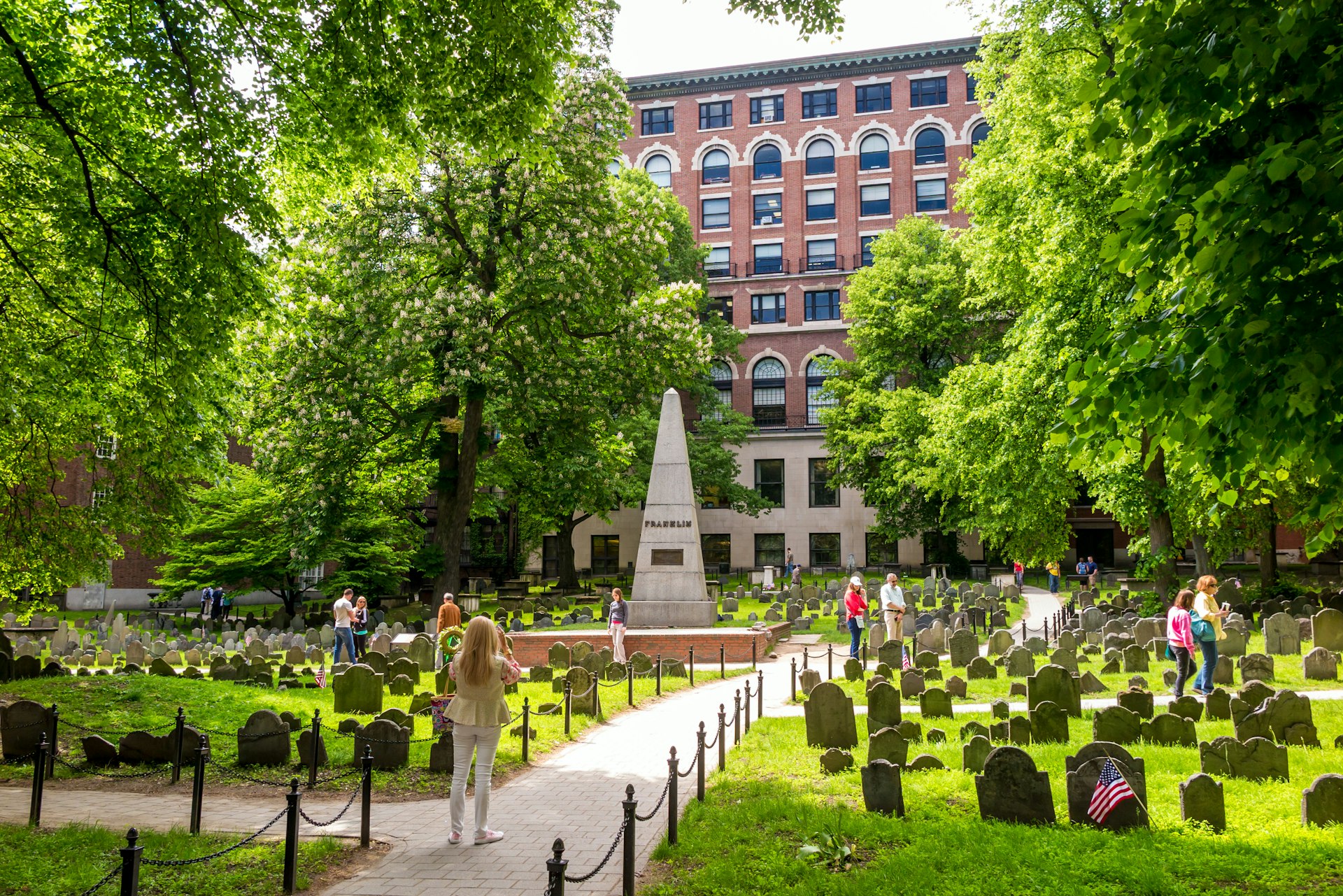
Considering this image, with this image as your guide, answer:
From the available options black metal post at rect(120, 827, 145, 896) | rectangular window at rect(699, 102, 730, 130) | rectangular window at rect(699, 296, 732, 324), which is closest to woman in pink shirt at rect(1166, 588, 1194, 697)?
black metal post at rect(120, 827, 145, 896)

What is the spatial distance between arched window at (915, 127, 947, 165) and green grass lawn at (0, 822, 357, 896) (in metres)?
51.9

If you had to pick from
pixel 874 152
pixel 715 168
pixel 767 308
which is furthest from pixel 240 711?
pixel 874 152

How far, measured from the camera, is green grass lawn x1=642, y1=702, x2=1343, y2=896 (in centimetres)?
643

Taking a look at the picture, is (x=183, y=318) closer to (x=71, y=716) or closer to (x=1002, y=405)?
(x=71, y=716)

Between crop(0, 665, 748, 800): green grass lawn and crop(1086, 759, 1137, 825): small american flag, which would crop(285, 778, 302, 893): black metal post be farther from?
crop(1086, 759, 1137, 825): small american flag

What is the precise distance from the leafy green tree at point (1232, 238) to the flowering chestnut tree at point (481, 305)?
59.9ft

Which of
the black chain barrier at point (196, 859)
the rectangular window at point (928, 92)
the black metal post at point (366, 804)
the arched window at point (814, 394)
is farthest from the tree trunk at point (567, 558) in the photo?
the black chain barrier at point (196, 859)

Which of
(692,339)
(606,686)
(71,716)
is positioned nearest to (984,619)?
(692,339)

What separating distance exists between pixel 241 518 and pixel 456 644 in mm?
23559

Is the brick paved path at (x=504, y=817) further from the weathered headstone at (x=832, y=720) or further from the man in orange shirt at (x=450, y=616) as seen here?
the man in orange shirt at (x=450, y=616)

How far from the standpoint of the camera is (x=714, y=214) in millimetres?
55125

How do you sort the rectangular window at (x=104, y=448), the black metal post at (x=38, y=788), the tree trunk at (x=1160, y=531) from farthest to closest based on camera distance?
the tree trunk at (x=1160, y=531)
the rectangular window at (x=104, y=448)
the black metal post at (x=38, y=788)

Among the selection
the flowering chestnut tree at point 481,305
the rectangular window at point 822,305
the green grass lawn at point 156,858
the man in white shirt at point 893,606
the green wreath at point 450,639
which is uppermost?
the rectangular window at point 822,305

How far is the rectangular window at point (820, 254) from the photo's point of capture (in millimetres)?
53250
